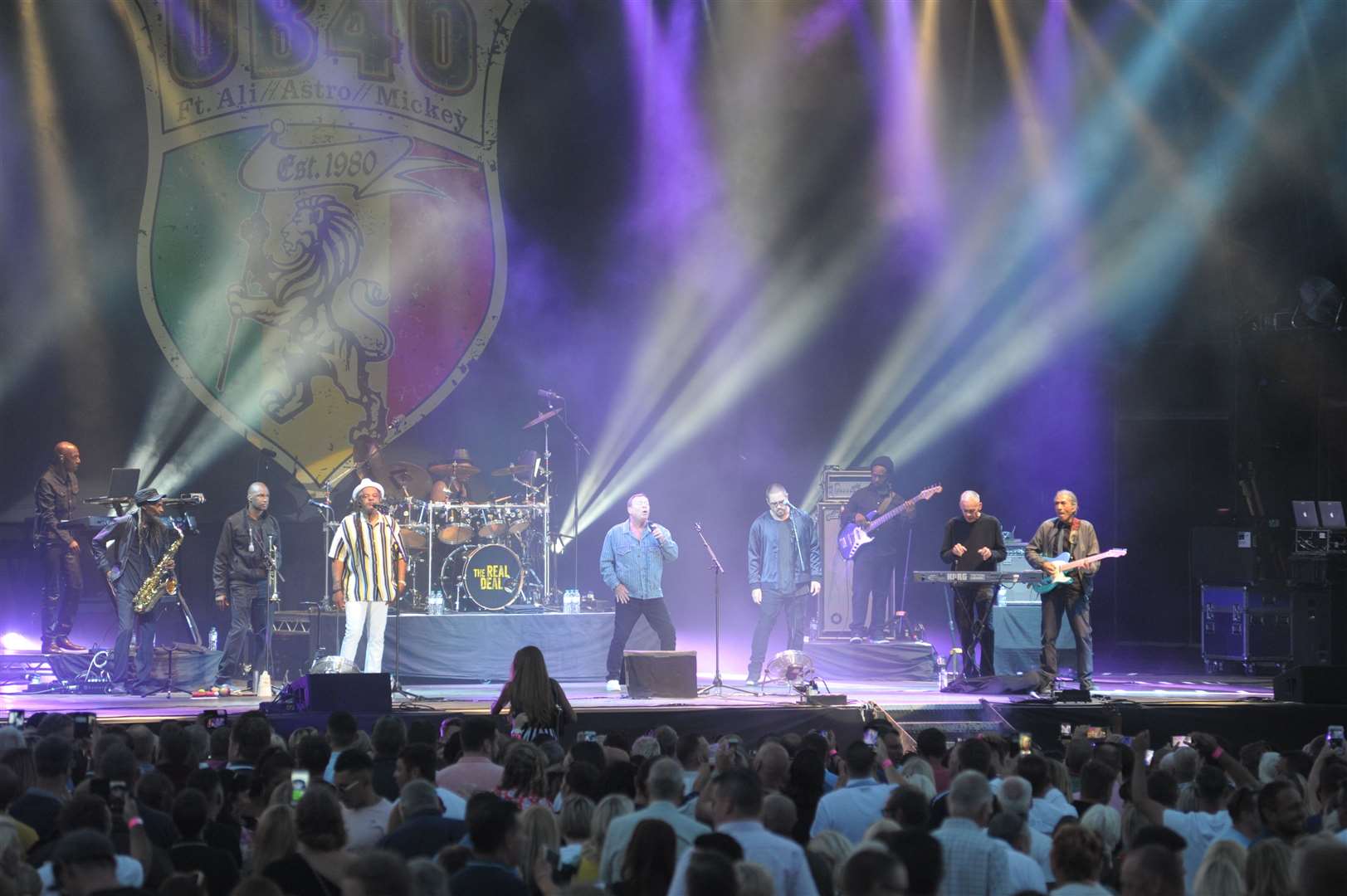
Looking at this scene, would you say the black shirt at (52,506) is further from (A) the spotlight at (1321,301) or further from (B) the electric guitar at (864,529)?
(A) the spotlight at (1321,301)

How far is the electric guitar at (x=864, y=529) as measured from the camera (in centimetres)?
1872

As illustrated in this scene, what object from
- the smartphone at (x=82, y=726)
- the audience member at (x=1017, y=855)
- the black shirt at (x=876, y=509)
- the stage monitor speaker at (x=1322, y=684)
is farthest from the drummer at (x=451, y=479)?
the audience member at (x=1017, y=855)

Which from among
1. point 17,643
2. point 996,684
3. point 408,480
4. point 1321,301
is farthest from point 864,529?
point 17,643

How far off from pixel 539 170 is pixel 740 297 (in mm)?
3077

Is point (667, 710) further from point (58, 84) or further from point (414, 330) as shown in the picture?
point (58, 84)

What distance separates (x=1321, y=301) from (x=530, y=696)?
12031 mm

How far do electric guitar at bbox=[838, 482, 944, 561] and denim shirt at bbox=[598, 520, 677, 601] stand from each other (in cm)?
291

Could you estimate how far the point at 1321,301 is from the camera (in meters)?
18.7

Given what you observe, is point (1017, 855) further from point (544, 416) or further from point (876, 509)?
point (544, 416)

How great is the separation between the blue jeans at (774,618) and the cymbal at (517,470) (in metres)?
3.46

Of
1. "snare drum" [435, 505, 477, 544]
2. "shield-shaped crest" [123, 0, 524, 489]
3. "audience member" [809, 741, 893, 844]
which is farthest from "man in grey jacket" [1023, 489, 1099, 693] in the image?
"audience member" [809, 741, 893, 844]

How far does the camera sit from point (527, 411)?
67.1ft

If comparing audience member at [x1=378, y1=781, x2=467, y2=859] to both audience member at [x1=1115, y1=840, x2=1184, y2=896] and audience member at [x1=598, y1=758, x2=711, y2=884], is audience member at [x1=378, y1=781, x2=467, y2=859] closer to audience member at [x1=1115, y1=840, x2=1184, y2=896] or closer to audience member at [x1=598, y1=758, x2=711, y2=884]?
audience member at [x1=598, y1=758, x2=711, y2=884]

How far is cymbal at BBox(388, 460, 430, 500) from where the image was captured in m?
19.2
